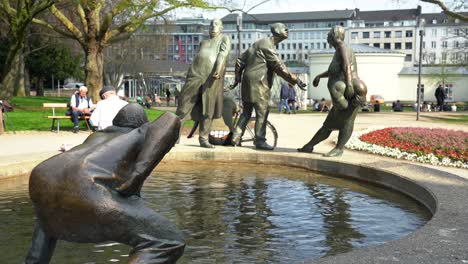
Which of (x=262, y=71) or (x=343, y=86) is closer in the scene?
(x=343, y=86)

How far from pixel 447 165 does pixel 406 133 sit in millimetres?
2304

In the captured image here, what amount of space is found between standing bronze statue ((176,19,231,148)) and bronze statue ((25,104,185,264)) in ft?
22.2

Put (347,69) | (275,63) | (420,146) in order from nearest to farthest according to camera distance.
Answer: (347,69)
(275,63)
(420,146)

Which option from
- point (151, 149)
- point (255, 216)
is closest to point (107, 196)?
point (151, 149)

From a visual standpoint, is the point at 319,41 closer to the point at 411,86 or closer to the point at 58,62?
the point at 411,86

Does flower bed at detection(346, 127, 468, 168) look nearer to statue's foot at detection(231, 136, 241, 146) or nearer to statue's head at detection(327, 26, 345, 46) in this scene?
statue's foot at detection(231, 136, 241, 146)

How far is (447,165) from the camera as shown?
10.8 metres

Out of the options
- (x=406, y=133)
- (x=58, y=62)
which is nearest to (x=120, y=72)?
(x=58, y=62)

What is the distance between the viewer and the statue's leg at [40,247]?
149 inches

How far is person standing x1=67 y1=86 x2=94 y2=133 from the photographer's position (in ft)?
56.3

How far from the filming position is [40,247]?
12.4 ft

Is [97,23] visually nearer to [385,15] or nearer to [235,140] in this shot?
[235,140]

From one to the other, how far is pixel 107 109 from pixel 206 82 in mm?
2628

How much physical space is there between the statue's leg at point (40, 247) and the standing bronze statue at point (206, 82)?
688 cm
